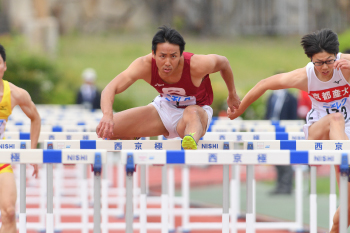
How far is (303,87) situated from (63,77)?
2153 cm

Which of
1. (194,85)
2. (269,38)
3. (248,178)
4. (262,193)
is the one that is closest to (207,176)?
(262,193)

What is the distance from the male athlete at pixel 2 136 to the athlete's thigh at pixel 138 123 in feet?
2.35

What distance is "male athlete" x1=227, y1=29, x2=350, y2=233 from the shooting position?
15.6 feet

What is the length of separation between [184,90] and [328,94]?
3.93ft

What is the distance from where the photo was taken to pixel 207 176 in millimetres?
14672

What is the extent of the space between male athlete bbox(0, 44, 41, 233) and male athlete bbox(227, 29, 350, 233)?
1.80 meters

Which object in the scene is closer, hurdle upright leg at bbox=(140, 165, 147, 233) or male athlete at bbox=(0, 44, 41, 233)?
hurdle upright leg at bbox=(140, 165, 147, 233)

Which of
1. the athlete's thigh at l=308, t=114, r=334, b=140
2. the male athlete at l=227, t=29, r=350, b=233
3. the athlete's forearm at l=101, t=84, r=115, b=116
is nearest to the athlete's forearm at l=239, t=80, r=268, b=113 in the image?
the male athlete at l=227, t=29, r=350, b=233

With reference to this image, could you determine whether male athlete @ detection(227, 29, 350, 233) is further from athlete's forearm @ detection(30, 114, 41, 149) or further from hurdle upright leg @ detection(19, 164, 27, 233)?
hurdle upright leg @ detection(19, 164, 27, 233)

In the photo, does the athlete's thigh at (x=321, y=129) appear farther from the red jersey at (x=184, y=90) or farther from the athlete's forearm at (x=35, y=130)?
the athlete's forearm at (x=35, y=130)

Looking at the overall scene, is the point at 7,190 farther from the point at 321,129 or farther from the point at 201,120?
the point at 321,129

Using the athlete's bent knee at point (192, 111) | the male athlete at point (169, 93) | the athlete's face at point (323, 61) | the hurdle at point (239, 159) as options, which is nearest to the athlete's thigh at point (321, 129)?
the athlete's face at point (323, 61)

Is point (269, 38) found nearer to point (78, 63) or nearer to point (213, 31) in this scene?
point (213, 31)

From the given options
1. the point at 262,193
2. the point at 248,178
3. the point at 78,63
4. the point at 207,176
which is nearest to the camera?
the point at 248,178
